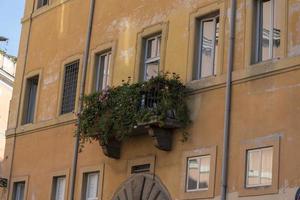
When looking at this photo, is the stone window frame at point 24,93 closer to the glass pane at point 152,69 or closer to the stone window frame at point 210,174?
the glass pane at point 152,69

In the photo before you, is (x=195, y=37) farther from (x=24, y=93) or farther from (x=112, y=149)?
(x=24, y=93)

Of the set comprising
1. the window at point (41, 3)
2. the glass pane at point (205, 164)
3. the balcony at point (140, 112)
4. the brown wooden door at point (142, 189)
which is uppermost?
the window at point (41, 3)

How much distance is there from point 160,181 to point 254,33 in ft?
13.6

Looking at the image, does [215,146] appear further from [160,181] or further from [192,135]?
[160,181]

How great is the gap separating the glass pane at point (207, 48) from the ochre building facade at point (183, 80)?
2 centimetres

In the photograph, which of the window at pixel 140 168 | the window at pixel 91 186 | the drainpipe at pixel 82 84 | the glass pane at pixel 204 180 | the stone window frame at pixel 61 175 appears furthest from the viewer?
the stone window frame at pixel 61 175

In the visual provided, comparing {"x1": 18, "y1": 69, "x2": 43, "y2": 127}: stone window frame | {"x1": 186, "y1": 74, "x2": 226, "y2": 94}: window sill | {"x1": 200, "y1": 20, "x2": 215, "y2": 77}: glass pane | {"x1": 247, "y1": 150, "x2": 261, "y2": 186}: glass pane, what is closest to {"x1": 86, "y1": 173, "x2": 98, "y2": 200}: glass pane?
{"x1": 18, "y1": 69, "x2": 43, "y2": 127}: stone window frame

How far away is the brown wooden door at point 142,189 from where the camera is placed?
1802 cm

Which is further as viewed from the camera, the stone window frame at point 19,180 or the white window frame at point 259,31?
the stone window frame at point 19,180

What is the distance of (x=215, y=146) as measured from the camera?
16766 mm

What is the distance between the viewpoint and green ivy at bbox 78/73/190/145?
1734 centimetres

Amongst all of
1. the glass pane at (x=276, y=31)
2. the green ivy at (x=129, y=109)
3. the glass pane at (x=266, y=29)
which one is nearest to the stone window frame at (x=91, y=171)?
the green ivy at (x=129, y=109)

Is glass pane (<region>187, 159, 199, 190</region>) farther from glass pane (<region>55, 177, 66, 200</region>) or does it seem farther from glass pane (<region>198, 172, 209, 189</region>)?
glass pane (<region>55, 177, 66, 200</region>)

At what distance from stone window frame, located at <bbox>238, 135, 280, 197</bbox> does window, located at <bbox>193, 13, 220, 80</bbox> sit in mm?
2372
